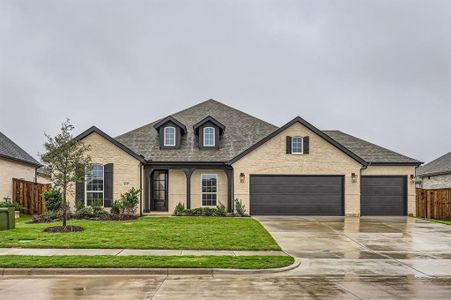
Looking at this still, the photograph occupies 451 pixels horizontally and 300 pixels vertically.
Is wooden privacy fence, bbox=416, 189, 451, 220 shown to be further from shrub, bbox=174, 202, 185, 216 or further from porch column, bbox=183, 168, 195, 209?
shrub, bbox=174, 202, 185, 216

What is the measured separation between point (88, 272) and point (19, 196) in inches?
759

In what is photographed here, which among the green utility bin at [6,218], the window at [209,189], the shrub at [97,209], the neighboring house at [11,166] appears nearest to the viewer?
the green utility bin at [6,218]

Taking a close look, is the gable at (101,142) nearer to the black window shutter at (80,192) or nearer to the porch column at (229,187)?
the black window shutter at (80,192)

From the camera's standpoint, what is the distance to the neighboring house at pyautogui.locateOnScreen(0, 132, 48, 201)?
26406mm

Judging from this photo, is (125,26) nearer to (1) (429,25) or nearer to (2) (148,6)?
(2) (148,6)

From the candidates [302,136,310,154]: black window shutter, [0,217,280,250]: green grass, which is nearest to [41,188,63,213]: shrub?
[0,217,280,250]: green grass

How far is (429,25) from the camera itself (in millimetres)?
27859

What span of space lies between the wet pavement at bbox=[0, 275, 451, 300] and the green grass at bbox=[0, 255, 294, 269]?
0.64 metres

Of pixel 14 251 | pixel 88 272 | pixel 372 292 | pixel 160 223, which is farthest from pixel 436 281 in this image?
pixel 160 223

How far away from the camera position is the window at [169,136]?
28078 mm

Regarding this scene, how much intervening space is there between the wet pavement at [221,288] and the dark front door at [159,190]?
57.6 feet

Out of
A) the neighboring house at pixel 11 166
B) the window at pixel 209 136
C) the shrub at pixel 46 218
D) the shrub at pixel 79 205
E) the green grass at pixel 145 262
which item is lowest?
the shrub at pixel 46 218

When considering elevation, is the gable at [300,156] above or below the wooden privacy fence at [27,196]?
above

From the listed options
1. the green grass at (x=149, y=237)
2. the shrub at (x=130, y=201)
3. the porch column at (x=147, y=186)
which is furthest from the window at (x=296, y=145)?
the shrub at (x=130, y=201)
